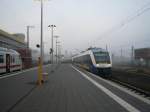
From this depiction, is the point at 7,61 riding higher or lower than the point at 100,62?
higher

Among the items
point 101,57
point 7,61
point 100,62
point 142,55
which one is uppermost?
point 142,55

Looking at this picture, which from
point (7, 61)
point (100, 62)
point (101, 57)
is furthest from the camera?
point (101, 57)

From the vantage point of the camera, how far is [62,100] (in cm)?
941

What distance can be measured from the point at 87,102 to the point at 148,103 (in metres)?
2.34

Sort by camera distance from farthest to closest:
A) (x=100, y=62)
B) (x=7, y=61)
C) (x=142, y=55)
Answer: (x=142, y=55)
(x=100, y=62)
(x=7, y=61)

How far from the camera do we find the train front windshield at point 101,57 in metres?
29.6

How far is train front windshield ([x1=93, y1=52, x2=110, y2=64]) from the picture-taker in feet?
97.0

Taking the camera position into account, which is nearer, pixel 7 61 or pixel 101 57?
pixel 7 61

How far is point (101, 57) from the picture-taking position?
29.9 metres

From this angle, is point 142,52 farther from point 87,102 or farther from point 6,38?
point 87,102

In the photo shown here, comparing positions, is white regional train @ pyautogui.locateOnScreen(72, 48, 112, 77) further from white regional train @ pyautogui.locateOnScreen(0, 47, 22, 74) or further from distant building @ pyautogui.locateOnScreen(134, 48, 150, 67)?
distant building @ pyautogui.locateOnScreen(134, 48, 150, 67)

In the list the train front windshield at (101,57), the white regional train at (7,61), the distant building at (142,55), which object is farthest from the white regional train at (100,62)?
the distant building at (142,55)

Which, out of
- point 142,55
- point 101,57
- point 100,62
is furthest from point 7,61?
point 142,55

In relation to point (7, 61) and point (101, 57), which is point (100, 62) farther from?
point (7, 61)
